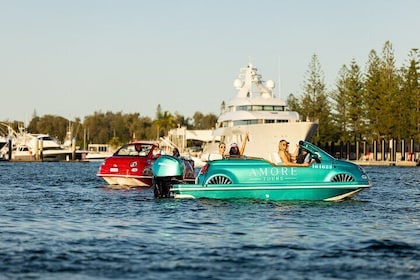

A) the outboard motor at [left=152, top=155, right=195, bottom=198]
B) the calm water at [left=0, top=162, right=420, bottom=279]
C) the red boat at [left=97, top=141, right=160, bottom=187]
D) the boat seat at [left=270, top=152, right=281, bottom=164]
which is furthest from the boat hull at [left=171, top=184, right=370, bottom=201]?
the red boat at [left=97, top=141, right=160, bottom=187]

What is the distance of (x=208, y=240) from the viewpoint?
15.7 meters

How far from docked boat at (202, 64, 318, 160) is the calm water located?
60.6 metres

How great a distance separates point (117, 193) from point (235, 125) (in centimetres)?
6438

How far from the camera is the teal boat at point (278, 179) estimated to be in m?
23.8

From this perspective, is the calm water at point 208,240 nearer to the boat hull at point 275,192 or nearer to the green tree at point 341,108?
the boat hull at point 275,192

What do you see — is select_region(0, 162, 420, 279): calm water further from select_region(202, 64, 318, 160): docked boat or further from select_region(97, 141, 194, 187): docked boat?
select_region(202, 64, 318, 160): docked boat

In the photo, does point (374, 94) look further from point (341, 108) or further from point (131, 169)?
point (131, 169)

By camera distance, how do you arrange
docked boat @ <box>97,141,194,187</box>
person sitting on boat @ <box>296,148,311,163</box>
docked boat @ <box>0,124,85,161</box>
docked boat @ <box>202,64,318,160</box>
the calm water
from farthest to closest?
1. docked boat @ <box>0,124,85,161</box>
2. docked boat @ <box>202,64,318,160</box>
3. docked boat @ <box>97,141,194,187</box>
4. person sitting on boat @ <box>296,148,311,163</box>
5. the calm water

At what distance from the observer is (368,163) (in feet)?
310

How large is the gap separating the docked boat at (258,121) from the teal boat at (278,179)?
197 feet

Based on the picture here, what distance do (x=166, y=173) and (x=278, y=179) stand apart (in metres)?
3.30

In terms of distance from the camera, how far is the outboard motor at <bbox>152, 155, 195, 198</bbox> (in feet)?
81.5

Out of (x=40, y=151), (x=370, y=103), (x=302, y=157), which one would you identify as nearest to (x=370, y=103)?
(x=370, y=103)

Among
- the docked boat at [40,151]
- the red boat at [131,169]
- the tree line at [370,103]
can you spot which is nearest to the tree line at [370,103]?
the tree line at [370,103]
